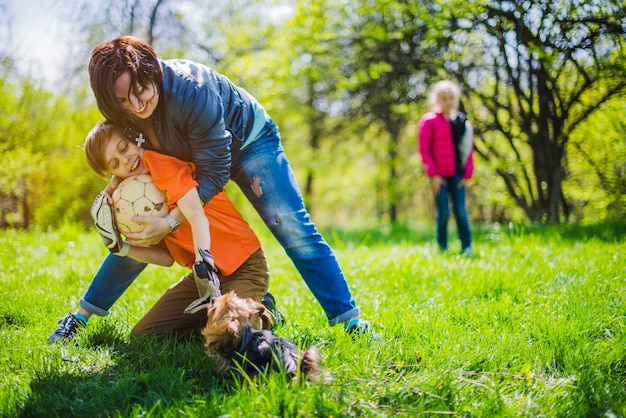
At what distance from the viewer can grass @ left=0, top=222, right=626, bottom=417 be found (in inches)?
75.1

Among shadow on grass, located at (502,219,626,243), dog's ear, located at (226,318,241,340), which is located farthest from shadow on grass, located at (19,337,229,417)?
shadow on grass, located at (502,219,626,243)

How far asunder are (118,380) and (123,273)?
91cm

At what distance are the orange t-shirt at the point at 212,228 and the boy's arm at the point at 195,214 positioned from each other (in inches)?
1.8

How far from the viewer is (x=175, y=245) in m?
2.76

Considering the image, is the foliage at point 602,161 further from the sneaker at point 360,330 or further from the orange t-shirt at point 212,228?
the orange t-shirt at point 212,228

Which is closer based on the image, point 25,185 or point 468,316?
point 468,316

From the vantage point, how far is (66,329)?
2701 mm

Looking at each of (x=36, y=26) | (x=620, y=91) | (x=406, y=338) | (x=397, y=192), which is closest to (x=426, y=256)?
(x=406, y=338)

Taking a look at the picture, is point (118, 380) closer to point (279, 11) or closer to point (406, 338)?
point (406, 338)

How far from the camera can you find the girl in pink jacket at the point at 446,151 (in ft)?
17.6

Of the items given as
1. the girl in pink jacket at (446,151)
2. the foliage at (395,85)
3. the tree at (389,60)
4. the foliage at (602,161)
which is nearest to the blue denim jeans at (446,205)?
the girl in pink jacket at (446,151)

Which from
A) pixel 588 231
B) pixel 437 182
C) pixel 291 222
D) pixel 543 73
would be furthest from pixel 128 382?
pixel 543 73

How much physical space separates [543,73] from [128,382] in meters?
5.96

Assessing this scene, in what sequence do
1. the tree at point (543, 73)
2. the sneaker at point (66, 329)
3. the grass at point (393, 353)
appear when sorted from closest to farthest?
the grass at point (393, 353) → the sneaker at point (66, 329) → the tree at point (543, 73)
